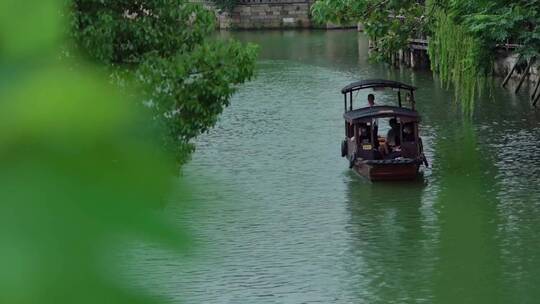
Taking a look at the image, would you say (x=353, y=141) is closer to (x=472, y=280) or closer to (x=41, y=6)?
(x=472, y=280)

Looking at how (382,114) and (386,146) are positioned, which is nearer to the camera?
(382,114)

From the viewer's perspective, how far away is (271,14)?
6712 centimetres

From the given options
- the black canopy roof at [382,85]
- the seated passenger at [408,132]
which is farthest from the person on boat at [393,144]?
the black canopy roof at [382,85]

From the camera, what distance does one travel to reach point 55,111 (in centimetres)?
59

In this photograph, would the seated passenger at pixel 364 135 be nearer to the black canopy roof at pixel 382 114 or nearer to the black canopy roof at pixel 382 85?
the black canopy roof at pixel 382 114

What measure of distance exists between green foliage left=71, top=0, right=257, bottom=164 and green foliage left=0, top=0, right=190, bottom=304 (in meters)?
8.23

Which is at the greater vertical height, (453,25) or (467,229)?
(453,25)

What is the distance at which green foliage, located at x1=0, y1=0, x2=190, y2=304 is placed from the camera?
0.58 metres

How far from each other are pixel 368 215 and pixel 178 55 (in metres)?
7.42

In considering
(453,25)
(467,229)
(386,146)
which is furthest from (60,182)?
(453,25)

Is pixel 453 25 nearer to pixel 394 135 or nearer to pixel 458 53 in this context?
pixel 458 53

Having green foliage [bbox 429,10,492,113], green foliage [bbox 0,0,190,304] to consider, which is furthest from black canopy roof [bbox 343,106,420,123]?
green foliage [bbox 0,0,190,304]

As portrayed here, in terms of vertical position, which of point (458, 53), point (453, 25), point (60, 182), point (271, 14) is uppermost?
point (60, 182)

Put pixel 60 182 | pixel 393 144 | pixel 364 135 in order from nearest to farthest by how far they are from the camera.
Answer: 1. pixel 60 182
2. pixel 364 135
3. pixel 393 144
